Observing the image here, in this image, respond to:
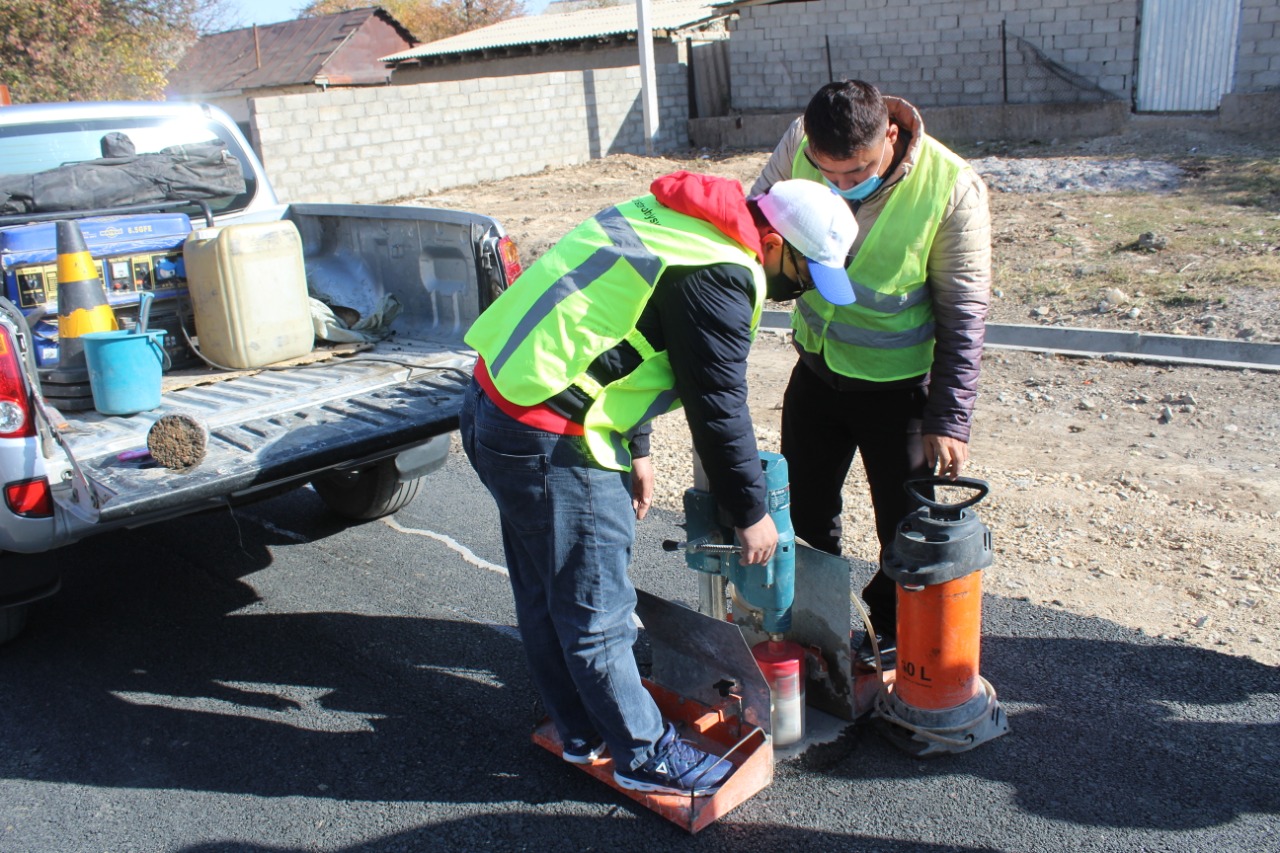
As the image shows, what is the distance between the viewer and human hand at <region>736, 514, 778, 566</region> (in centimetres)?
275

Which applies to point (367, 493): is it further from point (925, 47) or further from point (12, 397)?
point (925, 47)

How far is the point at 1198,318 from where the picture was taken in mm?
7457

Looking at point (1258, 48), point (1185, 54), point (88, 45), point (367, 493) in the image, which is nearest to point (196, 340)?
point (367, 493)

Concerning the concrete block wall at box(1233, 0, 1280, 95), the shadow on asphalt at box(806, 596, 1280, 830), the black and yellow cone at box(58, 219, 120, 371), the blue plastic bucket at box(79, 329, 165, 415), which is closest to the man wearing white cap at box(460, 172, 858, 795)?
the shadow on asphalt at box(806, 596, 1280, 830)

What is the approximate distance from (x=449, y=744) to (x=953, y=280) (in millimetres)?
2040

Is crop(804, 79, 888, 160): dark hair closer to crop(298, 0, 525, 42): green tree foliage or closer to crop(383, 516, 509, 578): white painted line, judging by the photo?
crop(383, 516, 509, 578): white painted line

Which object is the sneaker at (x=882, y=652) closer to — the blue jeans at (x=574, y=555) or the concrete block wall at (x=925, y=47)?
the blue jeans at (x=574, y=555)

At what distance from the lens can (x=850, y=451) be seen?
11.6ft

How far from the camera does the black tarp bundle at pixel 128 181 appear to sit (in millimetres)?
4680

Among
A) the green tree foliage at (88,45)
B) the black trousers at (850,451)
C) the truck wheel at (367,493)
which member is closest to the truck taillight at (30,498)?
the truck wheel at (367,493)

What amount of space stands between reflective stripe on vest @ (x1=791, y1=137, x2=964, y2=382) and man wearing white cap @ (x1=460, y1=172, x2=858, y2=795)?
44 cm

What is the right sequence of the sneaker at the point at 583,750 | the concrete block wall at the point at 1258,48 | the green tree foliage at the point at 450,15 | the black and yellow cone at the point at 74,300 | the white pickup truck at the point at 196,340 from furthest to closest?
1. the green tree foliage at the point at 450,15
2. the concrete block wall at the point at 1258,48
3. the black and yellow cone at the point at 74,300
4. the white pickup truck at the point at 196,340
5. the sneaker at the point at 583,750

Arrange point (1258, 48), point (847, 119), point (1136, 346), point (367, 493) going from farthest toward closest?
point (1258, 48) < point (1136, 346) < point (367, 493) < point (847, 119)

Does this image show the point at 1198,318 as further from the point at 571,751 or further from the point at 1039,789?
the point at 571,751
